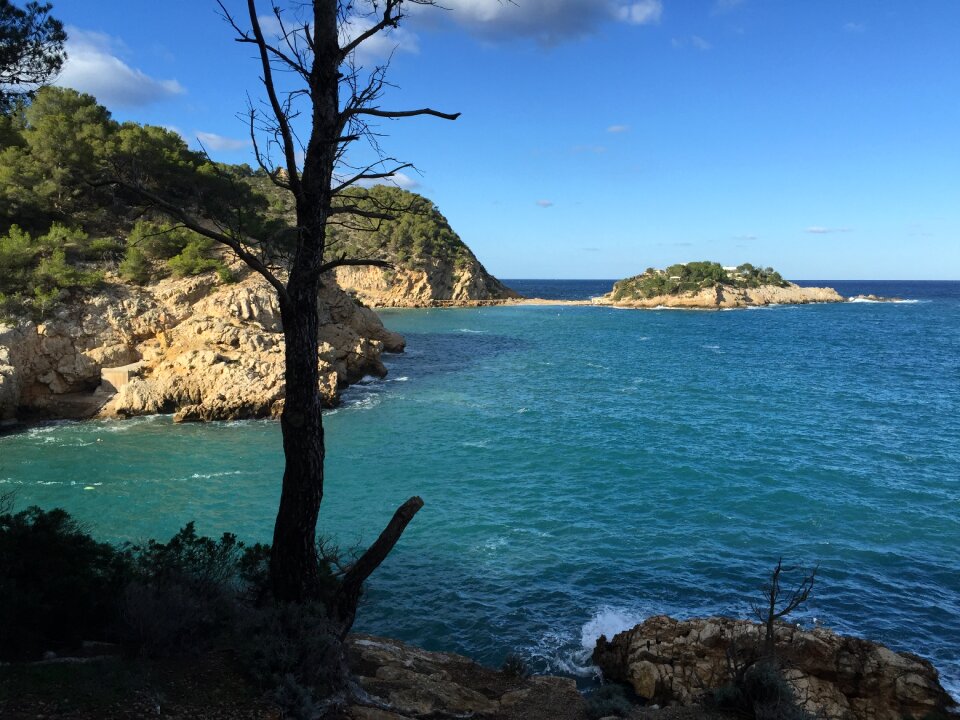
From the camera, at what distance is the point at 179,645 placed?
254 inches

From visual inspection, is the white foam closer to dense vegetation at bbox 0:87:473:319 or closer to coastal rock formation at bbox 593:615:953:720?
coastal rock formation at bbox 593:615:953:720

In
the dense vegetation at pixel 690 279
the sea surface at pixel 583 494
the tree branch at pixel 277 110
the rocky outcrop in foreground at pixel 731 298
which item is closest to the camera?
the tree branch at pixel 277 110

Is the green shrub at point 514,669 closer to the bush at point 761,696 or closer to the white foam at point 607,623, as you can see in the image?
the white foam at point 607,623

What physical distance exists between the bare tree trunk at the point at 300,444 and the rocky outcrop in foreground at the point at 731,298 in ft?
348

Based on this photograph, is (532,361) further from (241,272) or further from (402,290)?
(402,290)

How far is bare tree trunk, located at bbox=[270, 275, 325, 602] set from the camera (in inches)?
259

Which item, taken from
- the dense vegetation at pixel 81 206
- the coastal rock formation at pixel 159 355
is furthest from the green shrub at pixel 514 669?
the dense vegetation at pixel 81 206

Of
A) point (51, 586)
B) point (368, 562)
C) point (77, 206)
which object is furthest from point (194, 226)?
point (77, 206)

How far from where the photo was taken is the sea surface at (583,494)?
495 inches

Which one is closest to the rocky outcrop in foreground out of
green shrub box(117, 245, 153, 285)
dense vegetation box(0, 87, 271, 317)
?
dense vegetation box(0, 87, 271, 317)

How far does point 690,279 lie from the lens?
11288cm

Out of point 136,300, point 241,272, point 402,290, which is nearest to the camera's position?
point 136,300

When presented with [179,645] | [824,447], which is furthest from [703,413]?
[179,645]

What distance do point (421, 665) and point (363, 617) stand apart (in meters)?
3.34
